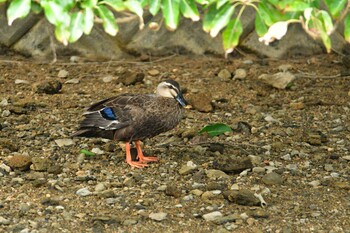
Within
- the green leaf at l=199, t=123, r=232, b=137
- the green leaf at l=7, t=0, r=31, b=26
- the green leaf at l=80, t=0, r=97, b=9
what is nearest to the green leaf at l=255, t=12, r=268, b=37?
the green leaf at l=80, t=0, r=97, b=9

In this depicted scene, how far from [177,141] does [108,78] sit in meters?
1.62

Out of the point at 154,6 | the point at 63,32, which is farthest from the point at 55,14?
the point at 154,6

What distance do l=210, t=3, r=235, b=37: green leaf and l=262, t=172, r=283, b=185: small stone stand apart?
7.75 ft

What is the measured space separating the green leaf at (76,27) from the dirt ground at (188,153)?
1.77 metres

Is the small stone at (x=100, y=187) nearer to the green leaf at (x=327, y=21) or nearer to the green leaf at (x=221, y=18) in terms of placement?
the green leaf at (x=221, y=18)

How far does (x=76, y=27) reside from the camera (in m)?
3.56

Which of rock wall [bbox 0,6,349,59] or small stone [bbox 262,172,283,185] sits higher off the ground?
small stone [bbox 262,172,283,185]

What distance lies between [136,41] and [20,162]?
2.80 m

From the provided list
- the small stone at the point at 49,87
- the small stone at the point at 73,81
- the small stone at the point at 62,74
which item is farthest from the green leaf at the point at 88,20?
the small stone at the point at 62,74

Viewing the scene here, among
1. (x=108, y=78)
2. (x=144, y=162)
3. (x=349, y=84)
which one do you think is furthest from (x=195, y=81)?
(x=144, y=162)

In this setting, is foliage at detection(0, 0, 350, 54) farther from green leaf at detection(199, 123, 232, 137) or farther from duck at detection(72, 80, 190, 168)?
green leaf at detection(199, 123, 232, 137)

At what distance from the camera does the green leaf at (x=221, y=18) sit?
355 centimetres

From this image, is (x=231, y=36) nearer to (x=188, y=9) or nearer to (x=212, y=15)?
(x=212, y=15)

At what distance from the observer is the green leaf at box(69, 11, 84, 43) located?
11.6 feet
